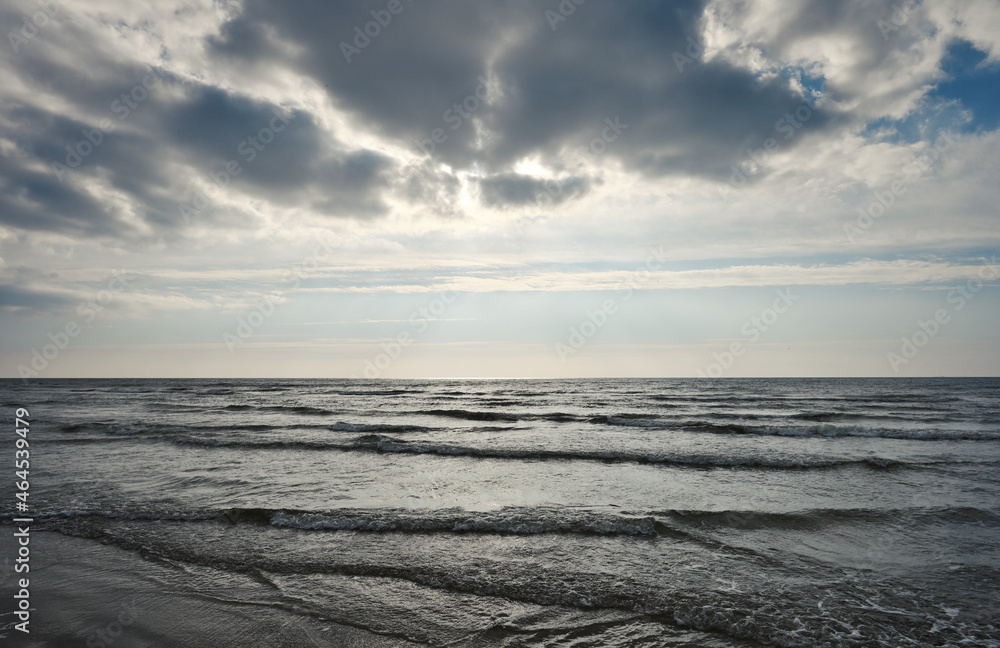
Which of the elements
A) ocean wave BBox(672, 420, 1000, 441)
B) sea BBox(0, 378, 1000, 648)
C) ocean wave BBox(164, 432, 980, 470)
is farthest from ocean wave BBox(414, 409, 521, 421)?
sea BBox(0, 378, 1000, 648)

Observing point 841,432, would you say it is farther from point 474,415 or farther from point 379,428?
point 379,428

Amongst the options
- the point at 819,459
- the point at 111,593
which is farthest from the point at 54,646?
the point at 819,459

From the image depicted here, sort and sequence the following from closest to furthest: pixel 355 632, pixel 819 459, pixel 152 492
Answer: pixel 355 632 → pixel 152 492 → pixel 819 459

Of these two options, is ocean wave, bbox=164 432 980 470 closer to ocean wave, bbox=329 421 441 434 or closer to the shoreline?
ocean wave, bbox=329 421 441 434

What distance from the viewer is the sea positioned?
549 centimetres

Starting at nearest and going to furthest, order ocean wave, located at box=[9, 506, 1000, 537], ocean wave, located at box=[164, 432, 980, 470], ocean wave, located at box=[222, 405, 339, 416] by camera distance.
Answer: ocean wave, located at box=[9, 506, 1000, 537] → ocean wave, located at box=[164, 432, 980, 470] → ocean wave, located at box=[222, 405, 339, 416]

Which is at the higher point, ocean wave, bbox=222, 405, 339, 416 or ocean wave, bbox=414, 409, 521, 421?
ocean wave, bbox=414, 409, 521, 421

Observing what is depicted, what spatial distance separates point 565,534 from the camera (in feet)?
28.0

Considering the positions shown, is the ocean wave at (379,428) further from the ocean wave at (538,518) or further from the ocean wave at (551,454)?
the ocean wave at (538,518)

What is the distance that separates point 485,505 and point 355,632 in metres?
5.39

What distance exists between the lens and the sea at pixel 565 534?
549 centimetres

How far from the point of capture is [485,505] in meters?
10.4

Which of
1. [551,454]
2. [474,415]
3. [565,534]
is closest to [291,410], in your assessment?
[474,415]

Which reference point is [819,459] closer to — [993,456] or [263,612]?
[993,456]
